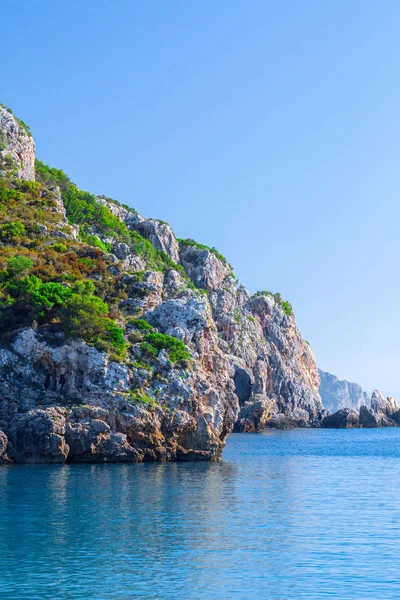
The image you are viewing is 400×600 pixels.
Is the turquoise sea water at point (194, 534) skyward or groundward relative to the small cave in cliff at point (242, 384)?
groundward

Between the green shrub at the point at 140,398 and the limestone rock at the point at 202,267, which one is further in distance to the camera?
the limestone rock at the point at 202,267

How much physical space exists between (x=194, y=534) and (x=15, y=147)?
80.7 metres

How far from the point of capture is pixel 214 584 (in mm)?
24234

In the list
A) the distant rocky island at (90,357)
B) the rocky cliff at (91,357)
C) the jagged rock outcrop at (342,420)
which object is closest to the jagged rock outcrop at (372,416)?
the jagged rock outcrop at (342,420)

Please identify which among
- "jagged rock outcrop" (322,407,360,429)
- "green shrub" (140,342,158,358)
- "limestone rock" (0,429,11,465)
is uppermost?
"green shrub" (140,342,158,358)

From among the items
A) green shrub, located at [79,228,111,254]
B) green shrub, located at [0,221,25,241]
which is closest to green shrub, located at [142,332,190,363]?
green shrub, located at [0,221,25,241]

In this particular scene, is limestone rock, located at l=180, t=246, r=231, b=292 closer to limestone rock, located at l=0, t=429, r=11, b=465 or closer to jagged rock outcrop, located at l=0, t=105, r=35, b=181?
jagged rock outcrop, located at l=0, t=105, r=35, b=181

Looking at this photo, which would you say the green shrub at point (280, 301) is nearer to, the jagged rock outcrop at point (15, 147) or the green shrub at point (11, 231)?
the jagged rock outcrop at point (15, 147)

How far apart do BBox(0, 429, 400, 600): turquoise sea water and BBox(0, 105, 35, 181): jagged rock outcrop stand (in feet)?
184

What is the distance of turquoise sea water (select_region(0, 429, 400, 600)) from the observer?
24.1 m

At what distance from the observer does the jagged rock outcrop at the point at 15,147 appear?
98.7m

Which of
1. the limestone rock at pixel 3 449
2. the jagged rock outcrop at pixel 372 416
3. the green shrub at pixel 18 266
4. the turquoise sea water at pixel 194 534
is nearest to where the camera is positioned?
the turquoise sea water at pixel 194 534

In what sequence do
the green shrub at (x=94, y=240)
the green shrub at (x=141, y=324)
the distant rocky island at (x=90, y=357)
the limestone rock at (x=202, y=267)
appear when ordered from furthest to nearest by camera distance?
1. the limestone rock at (x=202, y=267)
2. the green shrub at (x=94, y=240)
3. the green shrub at (x=141, y=324)
4. the distant rocky island at (x=90, y=357)

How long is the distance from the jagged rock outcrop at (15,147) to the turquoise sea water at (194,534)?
55961 mm
